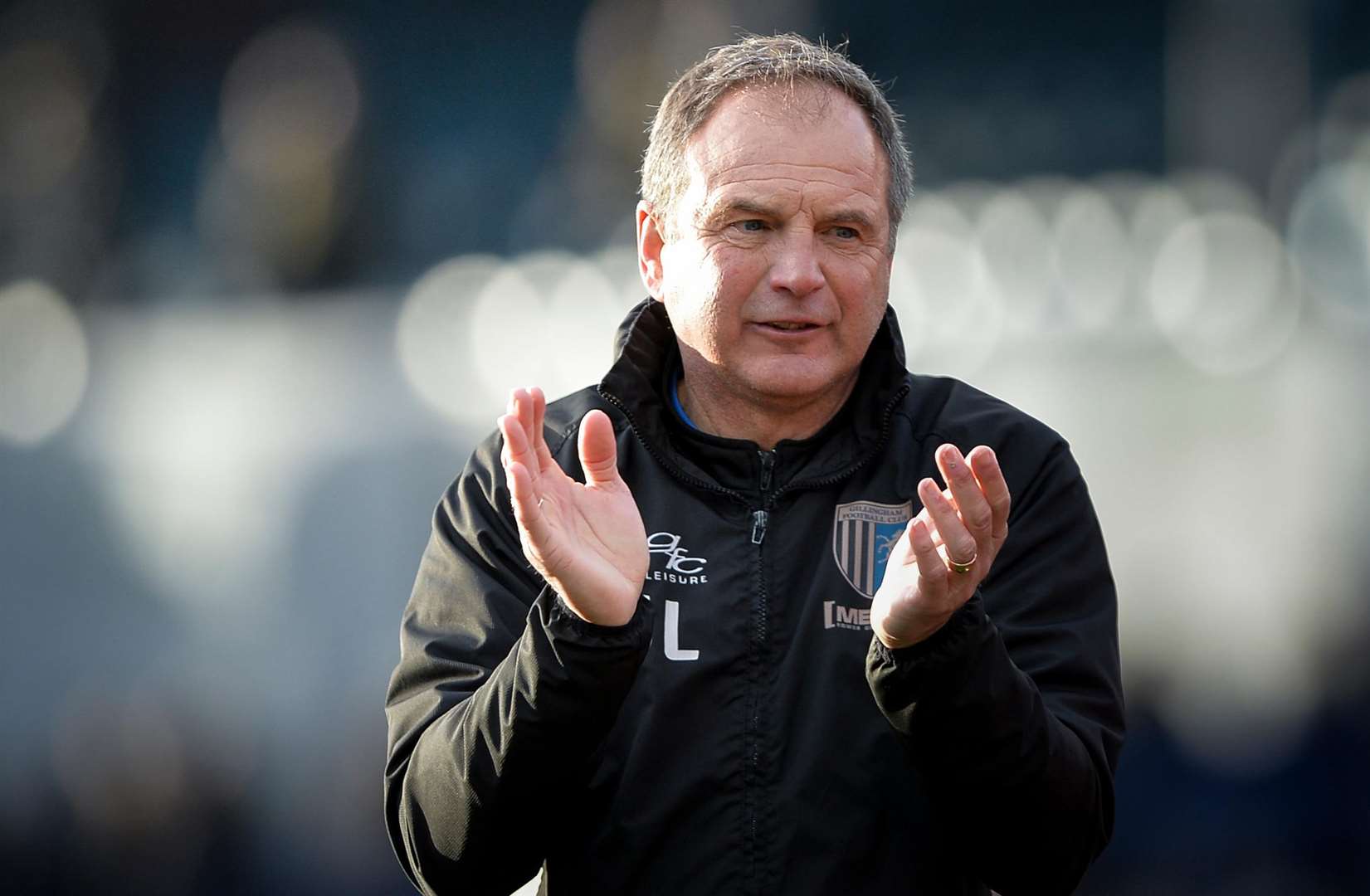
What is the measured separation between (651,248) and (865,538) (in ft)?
2.10

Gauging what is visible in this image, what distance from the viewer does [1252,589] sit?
3906 millimetres

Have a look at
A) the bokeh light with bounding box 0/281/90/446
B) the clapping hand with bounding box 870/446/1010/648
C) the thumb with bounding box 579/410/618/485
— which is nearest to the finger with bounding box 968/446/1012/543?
the clapping hand with bounding box 870/446/1010/648

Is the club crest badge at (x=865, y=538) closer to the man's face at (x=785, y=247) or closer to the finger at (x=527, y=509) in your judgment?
the man's face at (x=785, y=247)

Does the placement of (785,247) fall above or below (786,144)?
below

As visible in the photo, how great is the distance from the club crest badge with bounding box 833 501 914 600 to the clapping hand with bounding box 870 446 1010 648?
293 mm

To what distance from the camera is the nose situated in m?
2.18

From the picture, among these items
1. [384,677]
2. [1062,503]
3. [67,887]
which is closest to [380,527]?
[384,677]

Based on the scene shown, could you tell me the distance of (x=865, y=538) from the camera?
2.12 metres

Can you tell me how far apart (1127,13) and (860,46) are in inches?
28.9

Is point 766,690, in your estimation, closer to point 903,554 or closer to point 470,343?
point 903,554

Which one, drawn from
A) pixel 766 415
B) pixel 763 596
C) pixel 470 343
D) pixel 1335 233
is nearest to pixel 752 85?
pixel 766 415

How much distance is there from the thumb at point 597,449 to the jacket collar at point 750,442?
273 mm

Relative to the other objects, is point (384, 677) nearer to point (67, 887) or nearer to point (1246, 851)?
point (67, 887)

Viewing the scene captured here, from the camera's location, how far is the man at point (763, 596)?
180 cm
